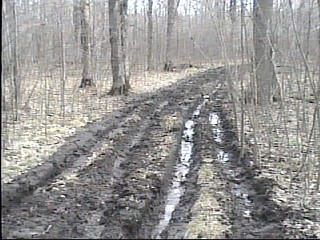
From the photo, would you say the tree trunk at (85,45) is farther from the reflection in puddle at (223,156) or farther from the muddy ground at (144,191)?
the reflection in puddle at (223,156)

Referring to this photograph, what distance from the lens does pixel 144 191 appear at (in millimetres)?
8305

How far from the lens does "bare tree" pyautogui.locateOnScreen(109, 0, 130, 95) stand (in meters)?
18.9

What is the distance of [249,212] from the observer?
25.7 ft

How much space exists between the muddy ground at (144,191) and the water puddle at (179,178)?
0.7 inches

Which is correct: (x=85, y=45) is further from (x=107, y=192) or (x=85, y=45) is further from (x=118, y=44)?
(x=107, y=192)

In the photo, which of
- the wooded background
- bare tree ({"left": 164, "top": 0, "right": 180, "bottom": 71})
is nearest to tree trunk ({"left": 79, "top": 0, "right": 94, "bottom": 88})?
the wooded background

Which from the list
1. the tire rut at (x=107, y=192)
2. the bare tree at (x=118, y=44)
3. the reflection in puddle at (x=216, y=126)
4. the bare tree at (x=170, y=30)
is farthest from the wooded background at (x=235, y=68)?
the bare tree at (x=170, y=30)

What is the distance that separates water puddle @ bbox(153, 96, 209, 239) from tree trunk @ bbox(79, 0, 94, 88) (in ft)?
20.4

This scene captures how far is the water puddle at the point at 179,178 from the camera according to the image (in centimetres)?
720

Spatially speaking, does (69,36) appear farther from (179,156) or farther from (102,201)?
(102,201)

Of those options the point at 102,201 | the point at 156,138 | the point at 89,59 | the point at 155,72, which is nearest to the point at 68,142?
the point at 156,138

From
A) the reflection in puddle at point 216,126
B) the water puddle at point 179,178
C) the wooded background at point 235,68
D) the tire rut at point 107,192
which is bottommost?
the water puddle at point 179,178

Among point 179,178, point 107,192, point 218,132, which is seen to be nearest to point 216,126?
point 218,132

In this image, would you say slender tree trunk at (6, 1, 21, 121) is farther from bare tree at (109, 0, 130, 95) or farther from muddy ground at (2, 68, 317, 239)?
bare tree at (109, 0, 130, 95)
